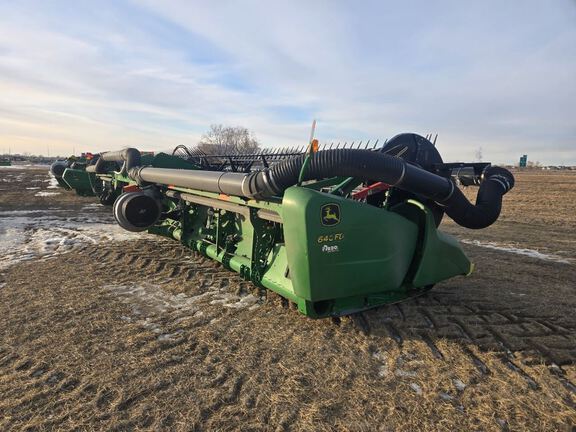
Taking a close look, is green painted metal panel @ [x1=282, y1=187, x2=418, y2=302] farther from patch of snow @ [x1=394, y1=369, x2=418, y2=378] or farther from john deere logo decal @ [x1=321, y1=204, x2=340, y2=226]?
patch of snow @ [x1=394, y1=369, x2=418, y2=378]

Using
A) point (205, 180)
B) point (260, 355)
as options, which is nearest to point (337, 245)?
point (260, 355)

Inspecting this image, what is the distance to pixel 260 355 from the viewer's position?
135 inches

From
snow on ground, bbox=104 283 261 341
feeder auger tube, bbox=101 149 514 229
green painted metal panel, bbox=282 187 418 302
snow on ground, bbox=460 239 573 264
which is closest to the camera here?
green painted metal panel, bbox=282 187 418 302

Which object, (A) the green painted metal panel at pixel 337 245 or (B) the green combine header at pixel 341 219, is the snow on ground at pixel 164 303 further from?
(A) the green painted metal panel at pixel 337 245

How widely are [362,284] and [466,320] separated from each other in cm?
133

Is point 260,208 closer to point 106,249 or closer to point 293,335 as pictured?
point 293,335

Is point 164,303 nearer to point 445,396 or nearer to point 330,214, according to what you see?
point 330,214

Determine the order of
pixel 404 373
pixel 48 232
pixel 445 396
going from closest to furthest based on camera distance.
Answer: pixel 445 396 → pixel 404 373 → pixel 48 232

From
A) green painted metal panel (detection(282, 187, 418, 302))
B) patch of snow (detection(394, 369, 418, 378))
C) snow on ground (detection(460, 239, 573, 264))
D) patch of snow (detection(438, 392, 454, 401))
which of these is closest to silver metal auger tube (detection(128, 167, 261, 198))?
green painted metal panel (detection(282, 187, 418, 302))

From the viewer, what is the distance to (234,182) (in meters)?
4.33

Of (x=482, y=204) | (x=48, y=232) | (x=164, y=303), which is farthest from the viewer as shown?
(x=48, y=232)

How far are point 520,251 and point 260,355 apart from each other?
655 centimetres

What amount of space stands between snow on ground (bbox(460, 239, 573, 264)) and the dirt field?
137 centimetres

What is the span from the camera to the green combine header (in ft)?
11.4
